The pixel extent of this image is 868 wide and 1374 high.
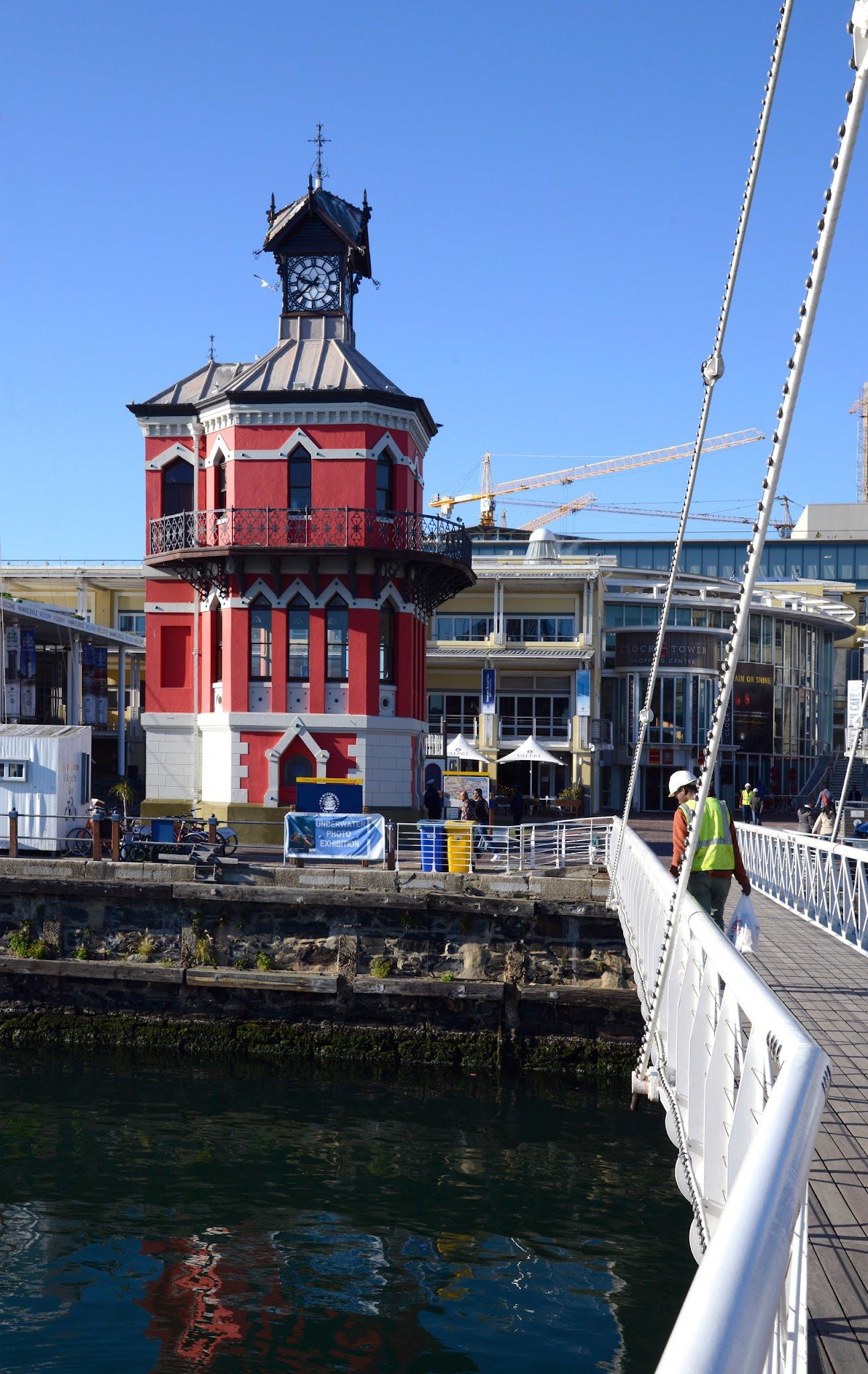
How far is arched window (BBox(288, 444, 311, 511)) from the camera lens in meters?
31.4

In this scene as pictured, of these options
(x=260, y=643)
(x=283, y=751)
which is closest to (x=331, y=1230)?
(x=283, y=751)

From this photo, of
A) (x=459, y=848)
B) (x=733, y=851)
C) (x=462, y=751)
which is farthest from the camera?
(x=462, y=751)

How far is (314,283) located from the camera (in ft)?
115

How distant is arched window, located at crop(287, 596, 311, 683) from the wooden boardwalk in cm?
1975

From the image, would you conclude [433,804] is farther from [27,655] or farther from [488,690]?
[27,655]

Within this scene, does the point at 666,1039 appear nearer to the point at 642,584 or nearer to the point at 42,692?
the point at 42,692

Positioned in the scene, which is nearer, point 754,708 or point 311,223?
point 311,223

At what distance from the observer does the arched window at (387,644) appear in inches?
1247

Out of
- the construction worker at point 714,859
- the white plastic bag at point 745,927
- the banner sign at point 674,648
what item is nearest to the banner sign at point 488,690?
the banner sign at point 674,648

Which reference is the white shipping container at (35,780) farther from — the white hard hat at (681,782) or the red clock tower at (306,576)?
the white hard hat at (681,782)

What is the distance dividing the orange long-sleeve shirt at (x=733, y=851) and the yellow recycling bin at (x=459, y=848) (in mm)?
10959

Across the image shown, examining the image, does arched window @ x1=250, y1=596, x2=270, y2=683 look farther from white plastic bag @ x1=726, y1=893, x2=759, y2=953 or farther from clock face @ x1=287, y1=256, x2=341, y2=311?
white plastic bag @ x1=726, y1=893, x2=759, y2=953

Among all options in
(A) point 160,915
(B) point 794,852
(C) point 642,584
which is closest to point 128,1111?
(A) point 160,915

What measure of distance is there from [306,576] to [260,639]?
2023mm
